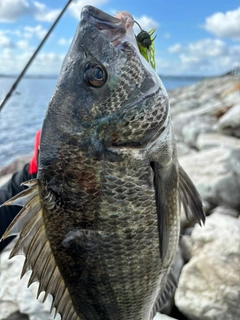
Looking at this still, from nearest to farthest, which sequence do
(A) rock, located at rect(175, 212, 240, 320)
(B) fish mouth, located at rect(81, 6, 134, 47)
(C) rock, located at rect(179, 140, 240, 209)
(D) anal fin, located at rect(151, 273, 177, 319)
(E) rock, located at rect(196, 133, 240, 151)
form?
(B) fish mouth, located at rect(81, 6, 134, 47)
(D) anal fin, located at rect(151, 273, 177, 319)
(A) rock, located at rect(175, 212, 240, 320)
(C) rock, located at rect(179, 140, 240, 209)
(E) rock, located at rect(196, 133, 240, 151)

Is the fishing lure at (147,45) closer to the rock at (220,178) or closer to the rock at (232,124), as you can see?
the rock at (220,178)

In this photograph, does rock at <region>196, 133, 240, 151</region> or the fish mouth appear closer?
the fish mouth

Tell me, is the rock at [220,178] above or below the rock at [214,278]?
above

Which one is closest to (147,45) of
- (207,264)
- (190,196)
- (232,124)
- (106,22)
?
(106,22)

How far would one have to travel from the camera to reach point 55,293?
224cm

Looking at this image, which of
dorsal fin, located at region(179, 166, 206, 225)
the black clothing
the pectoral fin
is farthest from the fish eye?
the black clothing

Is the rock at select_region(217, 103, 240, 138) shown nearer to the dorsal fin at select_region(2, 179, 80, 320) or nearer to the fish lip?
the fish lip

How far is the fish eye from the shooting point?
6.73 ft

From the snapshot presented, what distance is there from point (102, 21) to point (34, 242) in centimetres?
120

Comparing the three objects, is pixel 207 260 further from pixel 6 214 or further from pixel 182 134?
pixel 182 134

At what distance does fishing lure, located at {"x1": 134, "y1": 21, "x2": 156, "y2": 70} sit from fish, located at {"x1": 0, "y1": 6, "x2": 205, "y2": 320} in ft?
0.23

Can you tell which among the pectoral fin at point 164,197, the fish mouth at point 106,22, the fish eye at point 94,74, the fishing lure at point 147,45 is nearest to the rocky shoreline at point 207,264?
the pectoral fin at point 164,197

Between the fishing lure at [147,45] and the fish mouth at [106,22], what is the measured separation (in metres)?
0.13

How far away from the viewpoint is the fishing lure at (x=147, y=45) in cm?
211
